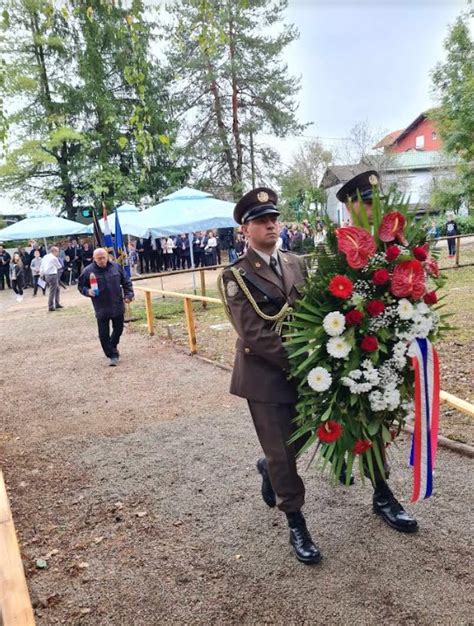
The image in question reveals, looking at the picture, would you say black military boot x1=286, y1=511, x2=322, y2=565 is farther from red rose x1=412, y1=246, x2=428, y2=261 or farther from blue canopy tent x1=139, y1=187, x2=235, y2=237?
blue canopy tent x1=139, y1=187, x2=235, y2=237

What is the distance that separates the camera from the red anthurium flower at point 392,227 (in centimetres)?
221

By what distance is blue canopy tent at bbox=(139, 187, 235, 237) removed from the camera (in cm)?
1147

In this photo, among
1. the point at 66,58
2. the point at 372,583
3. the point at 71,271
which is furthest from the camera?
the point at 66,58

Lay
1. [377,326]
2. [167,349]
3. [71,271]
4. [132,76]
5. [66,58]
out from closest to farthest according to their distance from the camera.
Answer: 1. [377,326]
2. [132,76]
3. [167,349]
4. [71,271]
5. [66,58]

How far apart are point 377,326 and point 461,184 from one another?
878 inches

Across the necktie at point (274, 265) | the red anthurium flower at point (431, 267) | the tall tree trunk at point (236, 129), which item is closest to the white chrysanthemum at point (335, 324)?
the red anthurium flower at point (431, 267)

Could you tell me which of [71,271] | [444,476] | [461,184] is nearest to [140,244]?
[71,271]

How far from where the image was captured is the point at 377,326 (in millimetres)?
2188

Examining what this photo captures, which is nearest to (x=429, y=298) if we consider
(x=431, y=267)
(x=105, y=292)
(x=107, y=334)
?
(x=431, y=267)

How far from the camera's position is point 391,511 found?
2.83m

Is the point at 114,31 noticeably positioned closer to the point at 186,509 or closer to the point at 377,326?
the point at 377,326

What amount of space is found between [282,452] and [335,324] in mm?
839

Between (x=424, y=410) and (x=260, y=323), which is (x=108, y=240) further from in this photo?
(x=424, y=410)

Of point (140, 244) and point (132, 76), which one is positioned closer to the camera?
point (132, 76)
